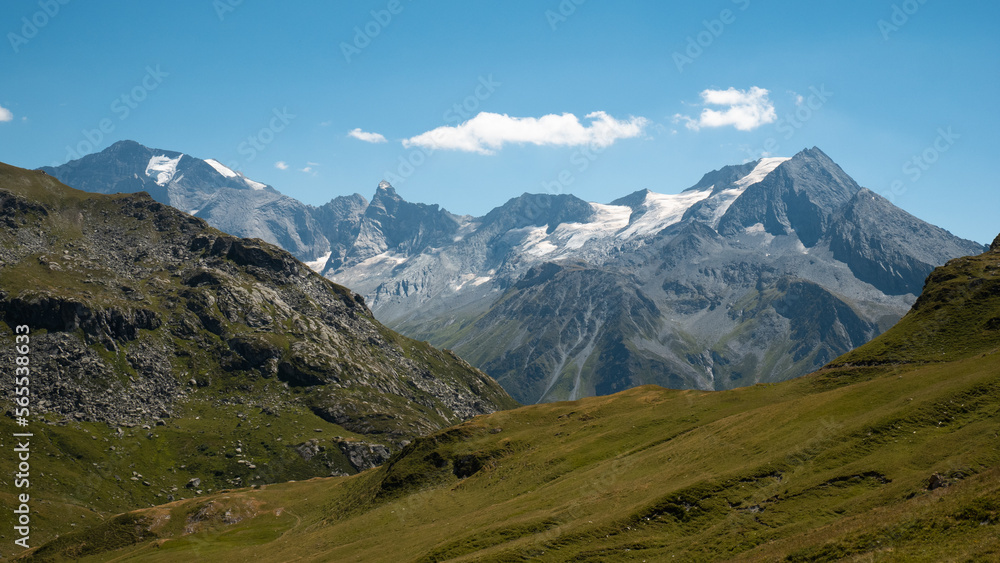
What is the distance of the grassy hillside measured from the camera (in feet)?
178

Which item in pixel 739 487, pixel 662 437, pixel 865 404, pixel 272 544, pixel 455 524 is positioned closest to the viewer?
pixel 739 487

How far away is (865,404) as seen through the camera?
82.0 m

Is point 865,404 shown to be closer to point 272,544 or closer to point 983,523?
point 983,523

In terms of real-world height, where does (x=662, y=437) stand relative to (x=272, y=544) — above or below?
above

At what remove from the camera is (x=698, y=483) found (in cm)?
6825

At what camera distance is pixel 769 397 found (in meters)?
116

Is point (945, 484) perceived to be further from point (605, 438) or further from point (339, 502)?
point (339, 502)

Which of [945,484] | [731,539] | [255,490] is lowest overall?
[255,490]

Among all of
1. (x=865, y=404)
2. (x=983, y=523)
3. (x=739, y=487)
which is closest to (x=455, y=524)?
(x=739, y=487)

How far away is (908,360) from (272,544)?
404ft

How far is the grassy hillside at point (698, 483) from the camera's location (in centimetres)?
5416

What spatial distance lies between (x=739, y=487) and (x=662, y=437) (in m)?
38.4

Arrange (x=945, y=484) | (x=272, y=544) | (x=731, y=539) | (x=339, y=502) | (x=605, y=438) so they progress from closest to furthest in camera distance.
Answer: (x=945, y=484) → (x=731, y=539) → (x=605, y=438) → (x=272, y=544) → (x=339, y=502)

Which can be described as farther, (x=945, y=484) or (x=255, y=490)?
(x=255, y=490)
